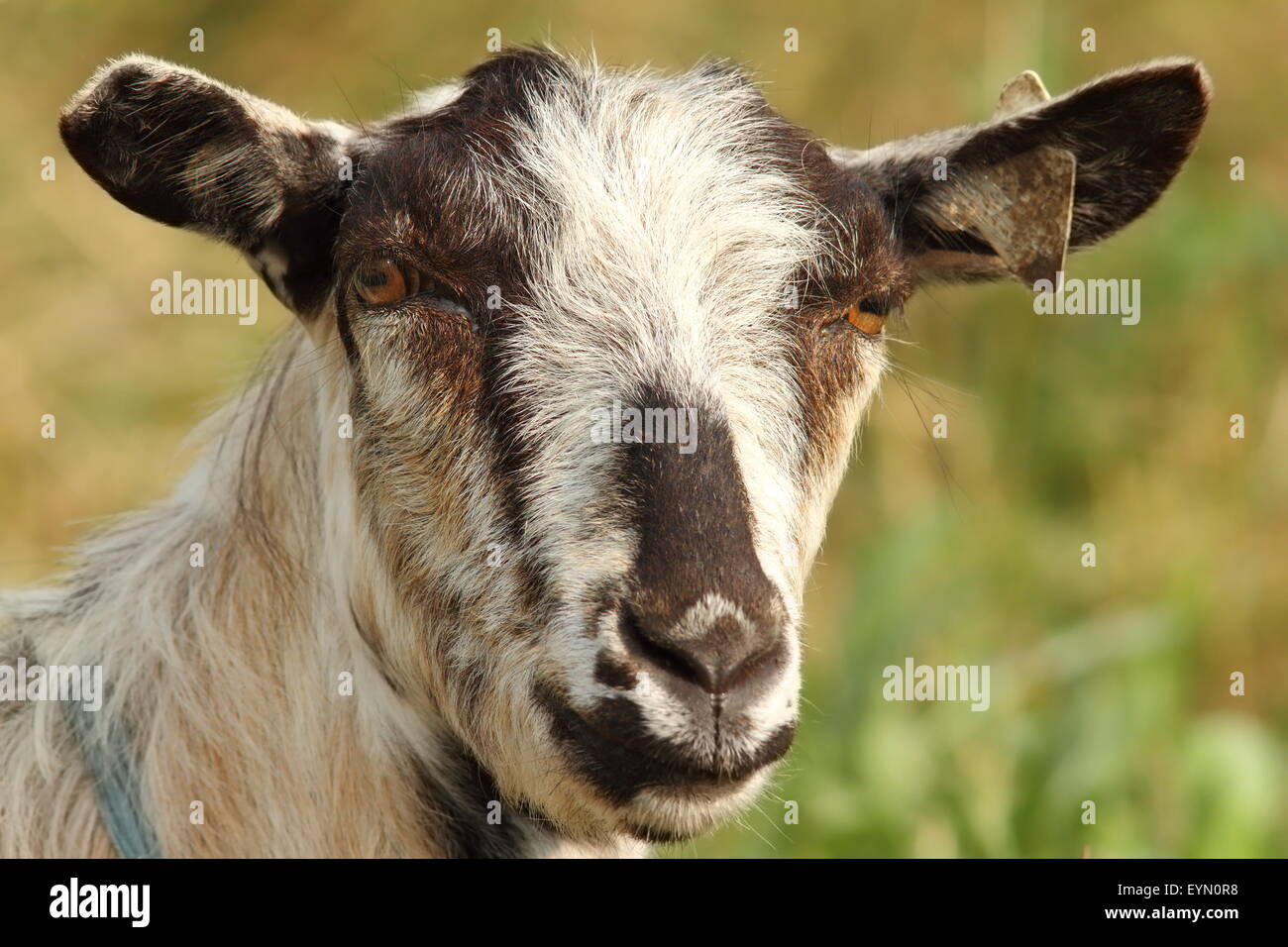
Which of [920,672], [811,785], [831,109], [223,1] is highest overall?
[223,1]

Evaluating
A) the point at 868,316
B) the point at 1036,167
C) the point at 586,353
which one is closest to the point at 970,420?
the point at 1036,167

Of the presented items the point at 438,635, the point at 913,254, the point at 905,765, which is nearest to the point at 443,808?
the point at 438,635

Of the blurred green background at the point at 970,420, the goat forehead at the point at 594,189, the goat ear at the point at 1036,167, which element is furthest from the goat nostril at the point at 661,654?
the blurred green background at the point at 970,420

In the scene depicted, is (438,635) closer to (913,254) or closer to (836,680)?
(913,254)

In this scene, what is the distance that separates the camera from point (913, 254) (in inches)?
187

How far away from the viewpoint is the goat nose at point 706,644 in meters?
3.39

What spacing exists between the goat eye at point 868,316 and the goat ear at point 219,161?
1.48 metres

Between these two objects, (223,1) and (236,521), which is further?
(223,1)

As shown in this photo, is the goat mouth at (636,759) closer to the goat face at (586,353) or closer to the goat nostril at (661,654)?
the goat face at (586,353)

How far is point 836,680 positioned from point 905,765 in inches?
42.7

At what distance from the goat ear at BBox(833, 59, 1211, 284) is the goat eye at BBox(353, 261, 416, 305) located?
146 centimetres

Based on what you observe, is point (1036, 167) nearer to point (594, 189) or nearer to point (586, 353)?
point (594, 189)

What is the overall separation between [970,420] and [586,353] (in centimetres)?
707
